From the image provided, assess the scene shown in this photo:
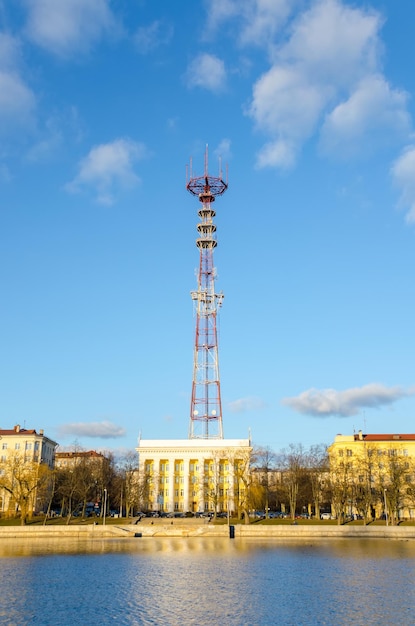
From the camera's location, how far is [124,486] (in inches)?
4173

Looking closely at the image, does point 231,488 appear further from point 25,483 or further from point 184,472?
point 25,483

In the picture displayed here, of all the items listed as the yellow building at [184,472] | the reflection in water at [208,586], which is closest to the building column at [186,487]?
the yellow building at [184,472]

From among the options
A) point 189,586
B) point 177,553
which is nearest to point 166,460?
point 177,553

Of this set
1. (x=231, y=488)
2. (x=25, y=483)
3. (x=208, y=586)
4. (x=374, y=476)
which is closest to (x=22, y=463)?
(x=25, y=483)

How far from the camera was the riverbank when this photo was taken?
253ft

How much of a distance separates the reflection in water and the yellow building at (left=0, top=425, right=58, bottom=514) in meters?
31.7

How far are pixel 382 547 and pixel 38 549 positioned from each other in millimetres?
33230

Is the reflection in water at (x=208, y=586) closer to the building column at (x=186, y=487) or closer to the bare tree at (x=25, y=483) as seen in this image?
the bare tree at (x=25, y=483)

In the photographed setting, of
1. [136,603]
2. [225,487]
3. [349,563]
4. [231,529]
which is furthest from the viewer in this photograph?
[225,487]

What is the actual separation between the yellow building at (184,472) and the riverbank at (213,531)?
30.8m

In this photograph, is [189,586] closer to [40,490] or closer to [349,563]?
[349,563]

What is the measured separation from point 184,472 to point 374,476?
115 feet

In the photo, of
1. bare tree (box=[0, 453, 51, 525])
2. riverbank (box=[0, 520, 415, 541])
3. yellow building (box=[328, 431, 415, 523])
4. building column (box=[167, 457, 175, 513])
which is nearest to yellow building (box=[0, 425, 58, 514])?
bare tree (box=[0, 453, 51, 525])

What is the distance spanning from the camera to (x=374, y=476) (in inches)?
4318
